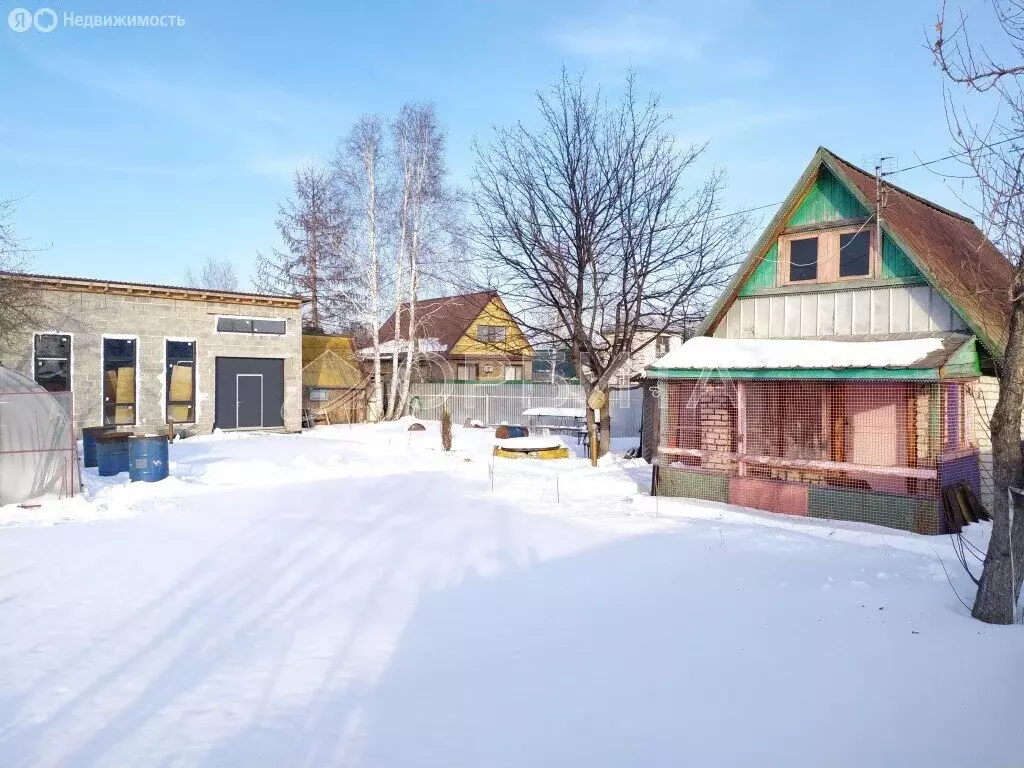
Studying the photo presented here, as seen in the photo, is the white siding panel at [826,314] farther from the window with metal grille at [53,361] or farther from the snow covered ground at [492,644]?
the window with metal grille at [53,361]

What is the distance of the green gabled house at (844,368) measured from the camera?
9680mm

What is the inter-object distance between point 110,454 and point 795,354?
1281 cm

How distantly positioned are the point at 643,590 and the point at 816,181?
7.61m

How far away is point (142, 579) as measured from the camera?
743cm

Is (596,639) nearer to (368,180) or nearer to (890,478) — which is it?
(890,478)

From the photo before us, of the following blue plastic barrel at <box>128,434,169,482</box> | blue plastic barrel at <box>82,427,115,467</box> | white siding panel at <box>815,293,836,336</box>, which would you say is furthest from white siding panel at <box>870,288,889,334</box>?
blue plastic barrel at <box>82,427,115,467</box>

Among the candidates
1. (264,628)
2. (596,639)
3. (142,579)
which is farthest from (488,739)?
(142,579)

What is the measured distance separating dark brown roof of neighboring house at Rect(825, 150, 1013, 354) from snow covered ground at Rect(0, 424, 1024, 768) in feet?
10.6

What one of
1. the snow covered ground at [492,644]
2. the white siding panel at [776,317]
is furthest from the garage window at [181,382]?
the white siding panel at [776,317]

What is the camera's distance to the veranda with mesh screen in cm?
959

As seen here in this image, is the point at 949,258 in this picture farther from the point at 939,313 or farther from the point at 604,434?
the point at 604,434

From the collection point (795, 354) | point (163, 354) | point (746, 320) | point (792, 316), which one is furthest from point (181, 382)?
point (795, 354)

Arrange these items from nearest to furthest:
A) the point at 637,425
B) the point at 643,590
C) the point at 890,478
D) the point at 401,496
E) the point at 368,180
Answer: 1. the point at 643,590
2. the point at 890,478
3. the point at 401,496
4. the point at 637,425
5. the point at 368,180

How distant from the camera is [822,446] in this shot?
12641 mm
